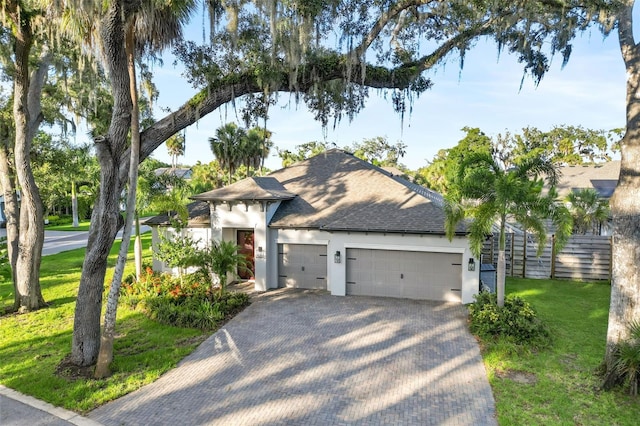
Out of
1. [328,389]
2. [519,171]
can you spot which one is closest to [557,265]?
[519,171]

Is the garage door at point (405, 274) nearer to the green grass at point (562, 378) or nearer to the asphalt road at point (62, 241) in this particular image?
the green grass at point (562, 378)

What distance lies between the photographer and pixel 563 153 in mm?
50188

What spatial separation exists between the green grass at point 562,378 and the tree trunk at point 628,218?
0.68m

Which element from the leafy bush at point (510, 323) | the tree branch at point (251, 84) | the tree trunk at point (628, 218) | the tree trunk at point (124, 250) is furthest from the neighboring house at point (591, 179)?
the tree trunk at point (124, 250)

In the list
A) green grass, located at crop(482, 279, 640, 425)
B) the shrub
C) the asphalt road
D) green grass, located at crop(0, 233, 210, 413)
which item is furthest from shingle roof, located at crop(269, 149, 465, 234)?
the asphalt road

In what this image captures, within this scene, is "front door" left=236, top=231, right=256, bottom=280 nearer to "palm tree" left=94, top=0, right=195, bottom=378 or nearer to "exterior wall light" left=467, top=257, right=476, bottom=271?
"palm tree" left=94, top=0, right=195, bottom=378

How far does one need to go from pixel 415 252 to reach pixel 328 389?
734 centimetres

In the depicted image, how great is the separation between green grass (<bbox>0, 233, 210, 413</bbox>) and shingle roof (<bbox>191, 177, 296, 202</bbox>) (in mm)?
5264

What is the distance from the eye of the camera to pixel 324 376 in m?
8.11

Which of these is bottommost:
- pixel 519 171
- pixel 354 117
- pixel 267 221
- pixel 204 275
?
pixel 204 275

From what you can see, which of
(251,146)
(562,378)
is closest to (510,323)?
(562,378)

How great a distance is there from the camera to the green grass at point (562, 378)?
654cm

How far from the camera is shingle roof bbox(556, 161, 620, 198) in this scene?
29.8 metres

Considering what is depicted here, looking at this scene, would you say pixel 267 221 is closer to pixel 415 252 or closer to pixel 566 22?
pixel 415 252
